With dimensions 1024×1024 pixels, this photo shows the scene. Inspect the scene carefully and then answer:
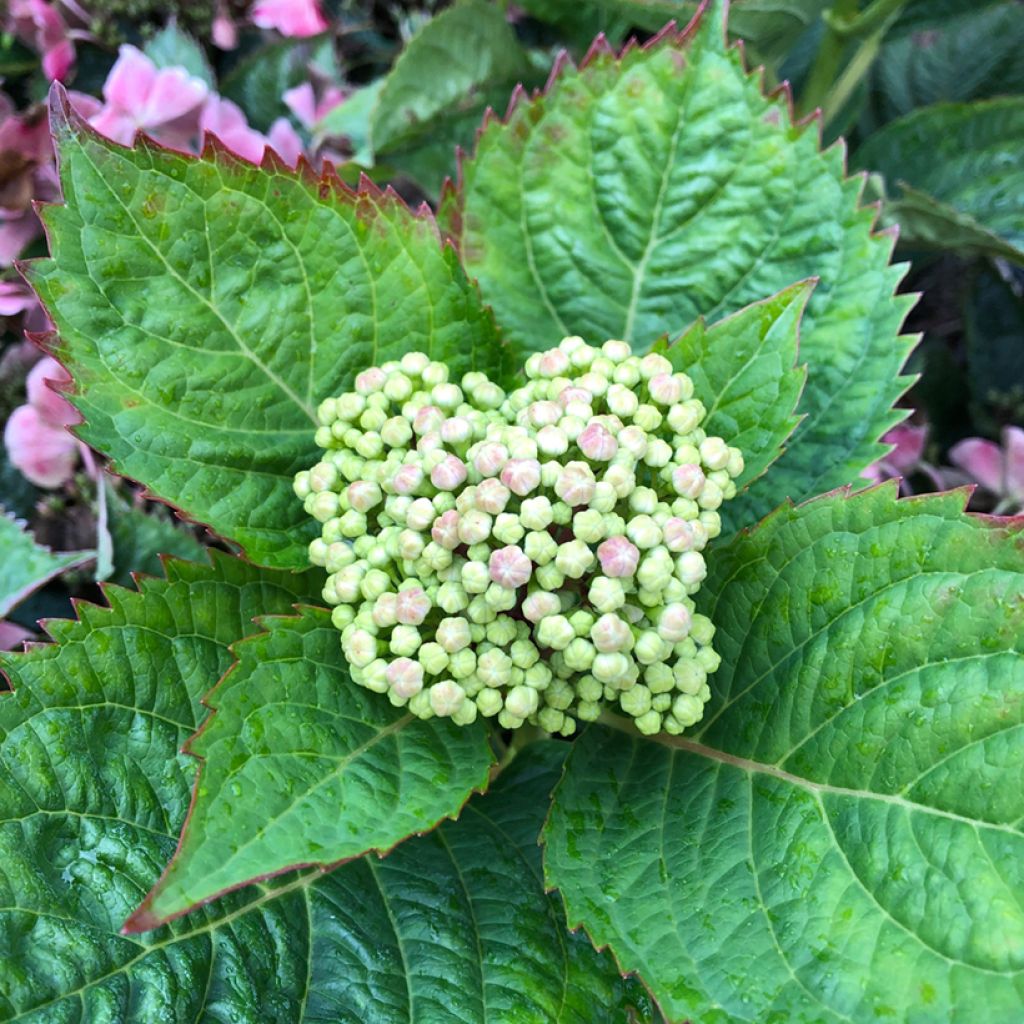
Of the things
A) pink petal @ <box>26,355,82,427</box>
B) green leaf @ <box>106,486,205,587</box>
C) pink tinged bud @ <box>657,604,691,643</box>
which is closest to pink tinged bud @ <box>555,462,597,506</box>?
pink tinged bud @ <box>657,604,691,643</box>

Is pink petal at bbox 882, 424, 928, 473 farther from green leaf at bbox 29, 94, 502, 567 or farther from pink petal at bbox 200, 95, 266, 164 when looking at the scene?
pink petal at bbox 200, 95, 266, 164

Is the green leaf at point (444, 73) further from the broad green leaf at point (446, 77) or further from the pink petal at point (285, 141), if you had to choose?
the pink petal at point (285, 141)

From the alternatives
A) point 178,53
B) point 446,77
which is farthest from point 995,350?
point 178,53

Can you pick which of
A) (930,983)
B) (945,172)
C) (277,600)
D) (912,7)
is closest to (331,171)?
(277,600)

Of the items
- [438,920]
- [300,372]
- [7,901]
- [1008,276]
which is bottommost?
[438,920]

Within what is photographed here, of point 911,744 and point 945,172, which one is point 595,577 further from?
point 945,172
